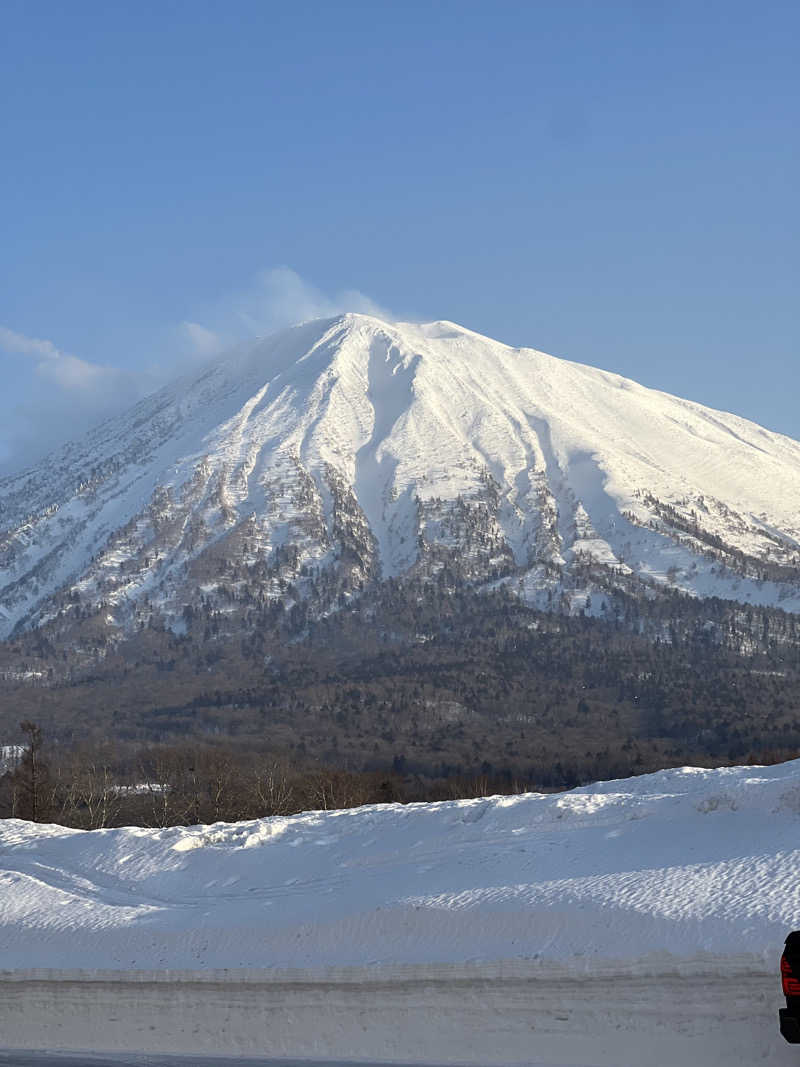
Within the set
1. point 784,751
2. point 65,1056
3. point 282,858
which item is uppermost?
point 282,858

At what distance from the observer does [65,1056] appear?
1698 cm

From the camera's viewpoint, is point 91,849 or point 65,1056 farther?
point 91,849

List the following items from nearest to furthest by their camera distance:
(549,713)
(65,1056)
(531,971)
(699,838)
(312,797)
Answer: (531,971) < (65,1056) < (699,838) < (312,797) < (549,713)

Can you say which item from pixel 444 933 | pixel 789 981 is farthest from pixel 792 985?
pixel 444 933

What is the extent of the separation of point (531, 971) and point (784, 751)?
13604cm

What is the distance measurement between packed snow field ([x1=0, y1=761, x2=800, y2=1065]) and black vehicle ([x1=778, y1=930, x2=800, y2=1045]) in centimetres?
250

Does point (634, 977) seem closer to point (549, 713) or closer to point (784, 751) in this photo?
point (784, 751)

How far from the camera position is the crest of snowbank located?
1650 centimetres

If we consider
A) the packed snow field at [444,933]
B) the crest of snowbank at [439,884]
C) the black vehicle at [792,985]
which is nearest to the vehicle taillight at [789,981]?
the black vehicle at [792,985]

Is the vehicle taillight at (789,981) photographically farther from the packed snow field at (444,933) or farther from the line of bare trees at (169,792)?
the line of bare trees at (169,792)

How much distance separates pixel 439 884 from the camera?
19.0 meters

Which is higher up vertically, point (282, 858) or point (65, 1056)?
point (282, 858)

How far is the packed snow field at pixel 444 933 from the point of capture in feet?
50.1

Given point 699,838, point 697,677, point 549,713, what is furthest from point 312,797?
point 697,677
